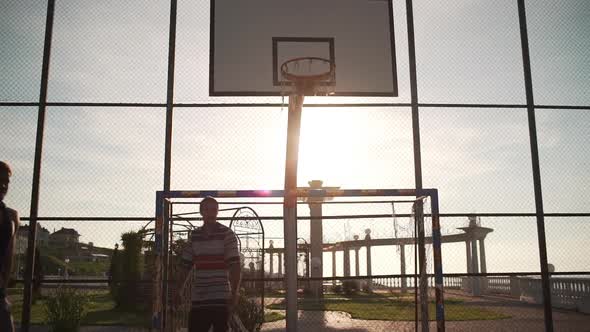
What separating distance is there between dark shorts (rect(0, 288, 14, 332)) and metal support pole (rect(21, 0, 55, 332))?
13.7 ft

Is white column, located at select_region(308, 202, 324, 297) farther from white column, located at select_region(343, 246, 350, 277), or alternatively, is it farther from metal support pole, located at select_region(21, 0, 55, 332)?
metal support pole, located at select_region(21, 0, 55, 332)

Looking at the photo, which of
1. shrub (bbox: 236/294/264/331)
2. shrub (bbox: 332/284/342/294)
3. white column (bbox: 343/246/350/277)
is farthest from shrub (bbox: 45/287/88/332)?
shrub (bbox: 332/284/342/294)

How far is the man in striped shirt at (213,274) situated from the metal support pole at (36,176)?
11.7 ft

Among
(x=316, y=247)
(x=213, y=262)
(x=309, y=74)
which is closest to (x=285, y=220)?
(x=213, y=262)

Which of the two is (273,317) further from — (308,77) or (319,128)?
(308,77)

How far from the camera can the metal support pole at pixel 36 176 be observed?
7.15m

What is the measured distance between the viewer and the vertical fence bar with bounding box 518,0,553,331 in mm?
7730

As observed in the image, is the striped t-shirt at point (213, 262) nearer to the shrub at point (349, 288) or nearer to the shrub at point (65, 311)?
the shrub at point (65, 311)

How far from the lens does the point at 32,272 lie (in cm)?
721

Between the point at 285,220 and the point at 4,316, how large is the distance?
3.24m

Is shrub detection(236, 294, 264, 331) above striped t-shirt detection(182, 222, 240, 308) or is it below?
below

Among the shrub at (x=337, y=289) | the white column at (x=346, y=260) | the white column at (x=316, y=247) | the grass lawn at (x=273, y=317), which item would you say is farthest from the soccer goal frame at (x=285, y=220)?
the shrub at (x=337, y=289)

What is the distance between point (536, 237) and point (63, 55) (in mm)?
7817

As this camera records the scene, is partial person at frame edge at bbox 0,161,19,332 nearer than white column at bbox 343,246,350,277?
Yes
